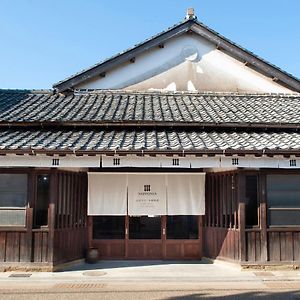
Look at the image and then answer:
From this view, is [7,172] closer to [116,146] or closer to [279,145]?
[116,146]

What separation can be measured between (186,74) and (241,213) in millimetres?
6060

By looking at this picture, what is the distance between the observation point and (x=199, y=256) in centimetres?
1233

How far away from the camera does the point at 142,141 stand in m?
10.9

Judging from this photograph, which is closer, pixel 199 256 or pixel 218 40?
pixel 199 256

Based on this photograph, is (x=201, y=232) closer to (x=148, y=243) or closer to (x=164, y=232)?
(x=164, y=232)

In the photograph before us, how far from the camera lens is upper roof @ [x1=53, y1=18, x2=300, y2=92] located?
14422mm

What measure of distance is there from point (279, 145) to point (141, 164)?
364 centimetres

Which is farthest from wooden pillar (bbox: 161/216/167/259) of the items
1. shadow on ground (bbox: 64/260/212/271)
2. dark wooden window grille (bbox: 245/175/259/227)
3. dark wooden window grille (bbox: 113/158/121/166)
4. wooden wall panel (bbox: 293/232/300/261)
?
wooden wall panel (bbox: 293/232/300/261)

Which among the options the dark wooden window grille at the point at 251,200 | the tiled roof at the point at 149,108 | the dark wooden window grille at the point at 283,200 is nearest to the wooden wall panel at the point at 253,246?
the dark wooden window grille at the point at 251,200

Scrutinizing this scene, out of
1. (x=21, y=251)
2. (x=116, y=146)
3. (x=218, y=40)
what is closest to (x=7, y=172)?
(x=21, y=251)

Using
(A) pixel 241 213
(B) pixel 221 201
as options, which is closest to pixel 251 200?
(A) pixel 241 213

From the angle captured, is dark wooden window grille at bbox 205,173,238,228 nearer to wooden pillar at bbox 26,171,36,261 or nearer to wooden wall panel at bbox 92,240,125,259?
wooden wall panel at bbox 92,240,125,259

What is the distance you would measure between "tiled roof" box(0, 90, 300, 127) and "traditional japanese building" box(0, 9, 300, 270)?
0.19 ft

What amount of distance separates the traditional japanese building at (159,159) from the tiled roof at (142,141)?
31 millimetres
